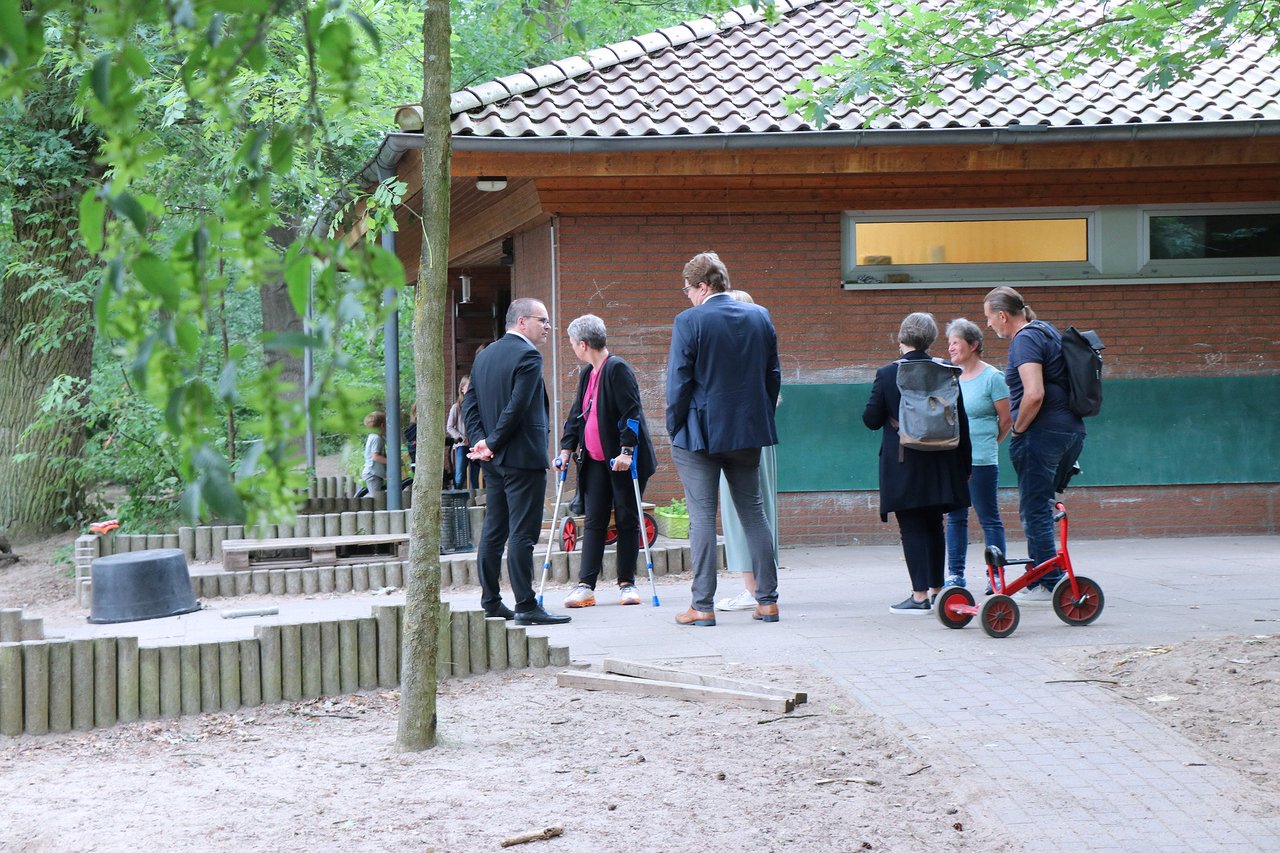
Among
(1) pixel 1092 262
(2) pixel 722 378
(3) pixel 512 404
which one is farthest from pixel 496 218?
(2) pixel 722 378

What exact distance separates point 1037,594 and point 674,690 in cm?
326

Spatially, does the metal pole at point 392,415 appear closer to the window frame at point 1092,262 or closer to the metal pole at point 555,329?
the metal pole at point 555,329

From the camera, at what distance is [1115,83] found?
1138 centimetres

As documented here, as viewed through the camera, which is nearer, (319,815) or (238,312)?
(319,815)

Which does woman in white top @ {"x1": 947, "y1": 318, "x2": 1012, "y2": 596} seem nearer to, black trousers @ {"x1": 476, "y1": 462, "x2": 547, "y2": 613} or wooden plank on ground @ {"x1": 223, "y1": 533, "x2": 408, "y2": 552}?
black trousers @ {"x1": 476, "y1": 462, "x2": 547, "y2": 613}

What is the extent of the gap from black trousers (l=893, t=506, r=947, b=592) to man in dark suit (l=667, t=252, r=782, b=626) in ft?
2.61

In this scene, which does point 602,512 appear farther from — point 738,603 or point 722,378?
point 722,378

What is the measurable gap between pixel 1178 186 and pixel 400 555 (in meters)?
7.53

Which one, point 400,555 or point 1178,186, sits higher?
point 1178,186

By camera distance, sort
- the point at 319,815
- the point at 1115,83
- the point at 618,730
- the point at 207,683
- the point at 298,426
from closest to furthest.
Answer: the point at 298,426 < the point at 319,815 < the point at 618,730 < the point at 207,683 < the point at 1115,83

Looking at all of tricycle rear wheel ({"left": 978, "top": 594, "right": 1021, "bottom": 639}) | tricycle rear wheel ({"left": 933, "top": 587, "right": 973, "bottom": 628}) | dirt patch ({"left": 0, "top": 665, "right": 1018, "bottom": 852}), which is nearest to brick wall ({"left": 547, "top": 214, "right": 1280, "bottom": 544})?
tricycle rear wheel ({"left": 933, "top": 587, "right": 973, "bottom": 628})

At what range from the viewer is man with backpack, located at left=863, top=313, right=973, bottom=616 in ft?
23.8

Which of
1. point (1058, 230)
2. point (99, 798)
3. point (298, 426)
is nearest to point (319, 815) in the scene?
point (99, 798)

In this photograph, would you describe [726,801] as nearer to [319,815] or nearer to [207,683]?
[319,815]
